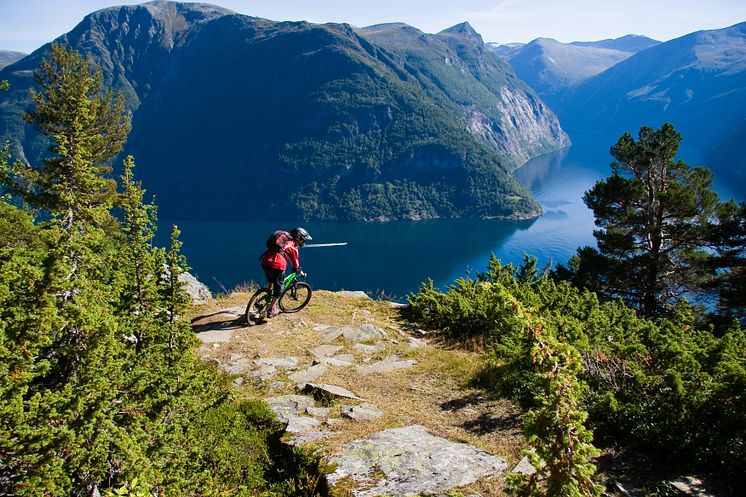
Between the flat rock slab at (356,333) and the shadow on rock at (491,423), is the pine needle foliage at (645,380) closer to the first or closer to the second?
the shadow on rock at (491,423)

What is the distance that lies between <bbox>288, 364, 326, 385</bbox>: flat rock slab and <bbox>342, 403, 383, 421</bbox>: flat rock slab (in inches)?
58.4

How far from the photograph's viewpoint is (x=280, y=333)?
11.3 metres

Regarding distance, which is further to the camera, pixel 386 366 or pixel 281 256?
pixel 281 256

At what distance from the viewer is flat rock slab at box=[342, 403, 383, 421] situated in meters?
7.16

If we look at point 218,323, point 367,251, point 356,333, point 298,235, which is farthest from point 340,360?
point 367,251

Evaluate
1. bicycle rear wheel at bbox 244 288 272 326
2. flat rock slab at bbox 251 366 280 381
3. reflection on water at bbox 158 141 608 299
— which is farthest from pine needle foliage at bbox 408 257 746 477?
reflection on water at bbox 158 141 608 299

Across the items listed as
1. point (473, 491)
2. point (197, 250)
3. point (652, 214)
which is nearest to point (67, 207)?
point (473, 491)

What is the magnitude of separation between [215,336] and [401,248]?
125853 mm

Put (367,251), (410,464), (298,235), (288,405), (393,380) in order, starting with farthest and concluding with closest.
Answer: (367,251) → (298,235) → (393,380) → (288,405) → (410,464)

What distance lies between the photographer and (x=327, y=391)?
7980 mm

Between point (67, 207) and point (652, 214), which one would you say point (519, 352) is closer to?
point (67, 207)

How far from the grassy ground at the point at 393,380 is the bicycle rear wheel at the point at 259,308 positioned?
0.25 m

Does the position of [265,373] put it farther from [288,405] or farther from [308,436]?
[308,436]

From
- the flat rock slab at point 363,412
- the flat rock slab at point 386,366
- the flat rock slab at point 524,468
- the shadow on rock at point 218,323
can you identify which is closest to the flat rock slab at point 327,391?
the flat rock slab at point 363,412
